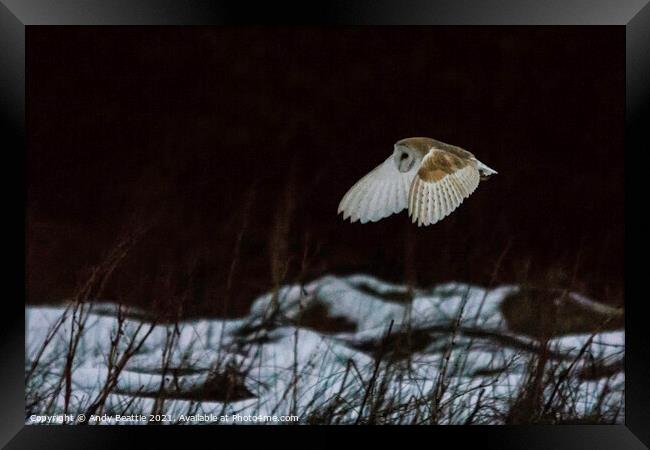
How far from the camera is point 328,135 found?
7.71 ft

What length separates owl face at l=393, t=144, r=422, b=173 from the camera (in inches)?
91.8

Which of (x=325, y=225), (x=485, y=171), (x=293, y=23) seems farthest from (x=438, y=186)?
(x=293, y=23)

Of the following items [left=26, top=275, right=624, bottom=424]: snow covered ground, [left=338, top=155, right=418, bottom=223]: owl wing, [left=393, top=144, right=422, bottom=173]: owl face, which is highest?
[left=393, top=144, right=422, bottom=173]: owl face

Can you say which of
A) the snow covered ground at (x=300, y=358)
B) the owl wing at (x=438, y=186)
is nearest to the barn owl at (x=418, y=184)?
the owl wing at (x=438, y=186)

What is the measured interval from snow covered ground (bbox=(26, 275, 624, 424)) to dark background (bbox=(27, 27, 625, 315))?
129mm

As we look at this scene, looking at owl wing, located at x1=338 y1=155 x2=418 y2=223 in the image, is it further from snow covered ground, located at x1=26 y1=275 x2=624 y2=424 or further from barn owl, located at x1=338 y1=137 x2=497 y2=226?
snow covered ground, located at x1=26 y1=275 x2=624 y2=424

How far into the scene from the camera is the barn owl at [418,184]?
2.33m

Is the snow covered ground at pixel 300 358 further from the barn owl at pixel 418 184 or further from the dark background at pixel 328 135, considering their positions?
the barn owl at pixel 418 184

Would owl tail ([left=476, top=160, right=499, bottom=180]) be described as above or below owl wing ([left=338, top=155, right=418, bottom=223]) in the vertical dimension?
above

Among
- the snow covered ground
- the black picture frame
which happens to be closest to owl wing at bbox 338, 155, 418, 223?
the snow covered ground

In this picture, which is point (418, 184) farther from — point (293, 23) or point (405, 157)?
point (293, 23)

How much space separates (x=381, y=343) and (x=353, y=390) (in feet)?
0.62

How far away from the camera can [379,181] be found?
233cm

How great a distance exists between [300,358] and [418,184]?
0.72m
